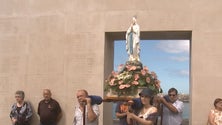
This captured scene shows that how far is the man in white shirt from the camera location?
495cm

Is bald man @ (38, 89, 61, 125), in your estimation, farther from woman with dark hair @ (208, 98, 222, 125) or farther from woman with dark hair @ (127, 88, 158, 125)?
woman with dark hair @ (127, 88, 158, 125)

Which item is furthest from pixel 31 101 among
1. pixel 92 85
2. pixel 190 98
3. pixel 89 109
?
pixel 89 109

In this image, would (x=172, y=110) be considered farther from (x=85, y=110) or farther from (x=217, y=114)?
(x=85, y=110)

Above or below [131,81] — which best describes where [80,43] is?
above

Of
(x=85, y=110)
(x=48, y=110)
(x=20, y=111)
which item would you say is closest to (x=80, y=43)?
(x=48, y=110)

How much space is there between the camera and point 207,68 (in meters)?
7.77

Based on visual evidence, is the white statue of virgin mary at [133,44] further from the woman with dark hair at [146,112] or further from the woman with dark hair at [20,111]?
the woman with dark hair at [20,111]

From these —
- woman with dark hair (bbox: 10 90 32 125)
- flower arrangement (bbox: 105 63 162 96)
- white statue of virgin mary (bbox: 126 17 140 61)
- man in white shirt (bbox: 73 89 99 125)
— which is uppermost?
white statue of virgin mary (bbox: 126 17 140 61)

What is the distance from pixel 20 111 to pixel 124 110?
3.88 meters

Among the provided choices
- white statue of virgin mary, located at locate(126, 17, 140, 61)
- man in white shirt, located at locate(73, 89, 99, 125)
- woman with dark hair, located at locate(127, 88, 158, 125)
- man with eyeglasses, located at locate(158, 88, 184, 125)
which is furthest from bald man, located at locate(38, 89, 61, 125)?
woman with dark hair, located at locate(127, 88, 158, 125)

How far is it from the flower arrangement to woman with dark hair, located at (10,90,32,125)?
344 centimetres

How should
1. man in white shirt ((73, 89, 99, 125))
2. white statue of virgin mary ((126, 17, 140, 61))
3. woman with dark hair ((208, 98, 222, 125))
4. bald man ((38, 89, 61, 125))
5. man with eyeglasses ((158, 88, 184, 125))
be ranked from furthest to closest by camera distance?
1. bald man ((38, 89, 61, 125))
2. woman with dark hair ((208, 98, 222, 125))
3. man with eyeglasses ((158, 88, 184, 125))
4. white statue of virgin mary ((126, 17, 140, 61))
5. man in white shirt ((73, 89, 99, 125))

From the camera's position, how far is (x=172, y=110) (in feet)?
20.3

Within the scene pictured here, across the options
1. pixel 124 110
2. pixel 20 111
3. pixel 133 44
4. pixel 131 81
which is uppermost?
pixel 133 44
